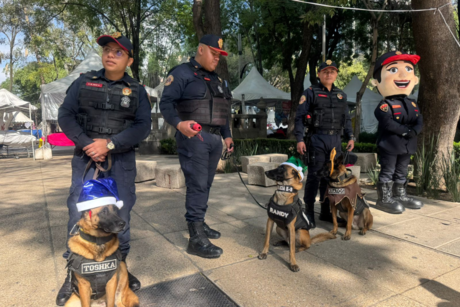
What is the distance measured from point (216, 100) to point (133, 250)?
1743 mm

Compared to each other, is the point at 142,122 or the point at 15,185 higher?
the point at 142,122

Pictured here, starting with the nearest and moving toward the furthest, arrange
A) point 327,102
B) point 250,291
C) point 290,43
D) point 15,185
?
point 250,291, point 327,102, point 15,185, point 290,43

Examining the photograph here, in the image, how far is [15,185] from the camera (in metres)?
7.27

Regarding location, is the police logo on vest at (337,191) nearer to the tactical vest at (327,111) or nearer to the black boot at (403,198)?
the tactical vest at (327,111)

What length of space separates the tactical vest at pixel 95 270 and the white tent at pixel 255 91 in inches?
643

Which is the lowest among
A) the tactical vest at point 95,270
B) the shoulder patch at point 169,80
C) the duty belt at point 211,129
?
the tactical vest at point 95,270

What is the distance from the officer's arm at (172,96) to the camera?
3221 millimetres

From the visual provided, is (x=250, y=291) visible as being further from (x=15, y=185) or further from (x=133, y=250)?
(x=15, y=185)

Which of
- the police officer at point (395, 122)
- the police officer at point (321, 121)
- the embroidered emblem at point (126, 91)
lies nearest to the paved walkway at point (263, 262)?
the police officer at point (395, 122)

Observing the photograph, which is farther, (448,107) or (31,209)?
(448,107)

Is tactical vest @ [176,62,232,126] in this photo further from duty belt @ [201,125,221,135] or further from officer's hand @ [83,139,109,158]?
officer's hand @ [83,139,109,158]

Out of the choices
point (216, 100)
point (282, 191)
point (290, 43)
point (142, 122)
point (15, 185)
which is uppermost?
point (290, 43)

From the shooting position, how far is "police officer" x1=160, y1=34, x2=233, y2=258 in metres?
3.26

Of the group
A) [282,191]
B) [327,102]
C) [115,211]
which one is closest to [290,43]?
[327,102]
